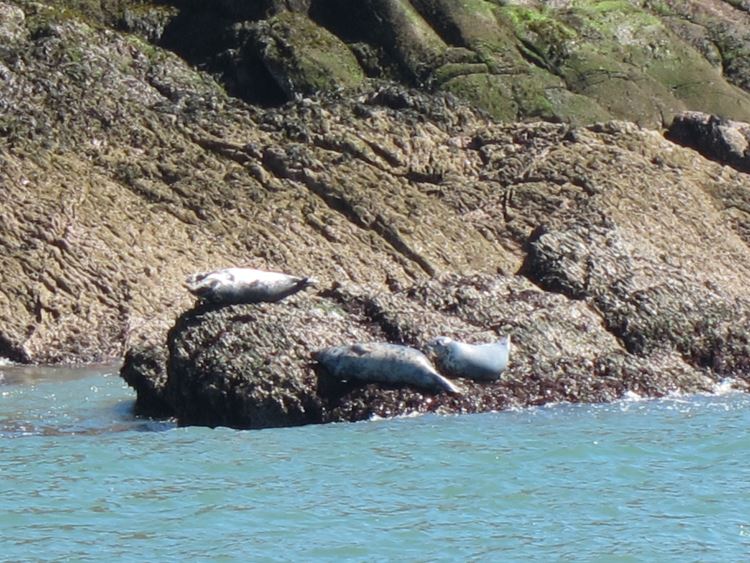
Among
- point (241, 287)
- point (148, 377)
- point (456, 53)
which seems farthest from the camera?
point (456, 53)

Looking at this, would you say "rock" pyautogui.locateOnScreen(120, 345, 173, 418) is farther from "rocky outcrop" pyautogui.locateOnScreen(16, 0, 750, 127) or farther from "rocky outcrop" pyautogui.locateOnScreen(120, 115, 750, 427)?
"rocky outcrop" pyautogui.locateOnScreen(16, 0, 750, 127)

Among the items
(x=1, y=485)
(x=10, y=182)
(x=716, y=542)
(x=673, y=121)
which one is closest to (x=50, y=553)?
(x=1, y=485)

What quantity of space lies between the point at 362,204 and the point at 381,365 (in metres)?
6.53

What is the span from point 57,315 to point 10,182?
1.81m

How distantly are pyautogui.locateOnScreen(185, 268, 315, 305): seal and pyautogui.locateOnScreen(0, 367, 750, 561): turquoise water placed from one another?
0.98m

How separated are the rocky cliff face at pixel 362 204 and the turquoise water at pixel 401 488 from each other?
0.53 meters

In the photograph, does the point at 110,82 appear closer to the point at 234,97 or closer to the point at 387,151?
the point at 234,97

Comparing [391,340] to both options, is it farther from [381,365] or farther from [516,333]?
[516,333]

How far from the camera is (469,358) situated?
959 cm

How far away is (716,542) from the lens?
6.69 meters

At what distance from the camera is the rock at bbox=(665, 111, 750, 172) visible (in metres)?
17.7

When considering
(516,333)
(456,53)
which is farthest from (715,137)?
(516,333)

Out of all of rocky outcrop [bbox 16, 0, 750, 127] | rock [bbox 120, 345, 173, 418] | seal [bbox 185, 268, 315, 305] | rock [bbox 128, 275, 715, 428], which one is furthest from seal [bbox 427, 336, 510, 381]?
rocky outcrop [bbox 16, 0, 750, 127]

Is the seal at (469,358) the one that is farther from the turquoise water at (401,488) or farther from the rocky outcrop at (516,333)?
the turquoise water at (401,488)
